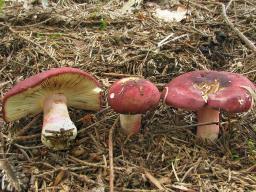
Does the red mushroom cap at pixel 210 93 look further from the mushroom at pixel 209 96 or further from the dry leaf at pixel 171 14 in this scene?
the dry leaf at pixel 171 14

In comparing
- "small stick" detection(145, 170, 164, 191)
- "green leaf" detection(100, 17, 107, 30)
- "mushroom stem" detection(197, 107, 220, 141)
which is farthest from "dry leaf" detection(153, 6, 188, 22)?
"small stick" detection(145, 170, 164, 191)

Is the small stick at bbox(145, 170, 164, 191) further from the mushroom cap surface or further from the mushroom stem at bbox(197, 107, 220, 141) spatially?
the mushroom cap surface

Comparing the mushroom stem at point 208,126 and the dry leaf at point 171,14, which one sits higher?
the dry leaf at point 171,14

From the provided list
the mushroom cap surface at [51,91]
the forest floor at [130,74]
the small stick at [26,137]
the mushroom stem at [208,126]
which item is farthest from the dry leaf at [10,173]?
the mushroom stem at [208,126]

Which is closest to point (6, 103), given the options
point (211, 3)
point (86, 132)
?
point (86, 132)

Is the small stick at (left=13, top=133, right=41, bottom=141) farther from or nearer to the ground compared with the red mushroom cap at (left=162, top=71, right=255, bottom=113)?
nearer to the ground
